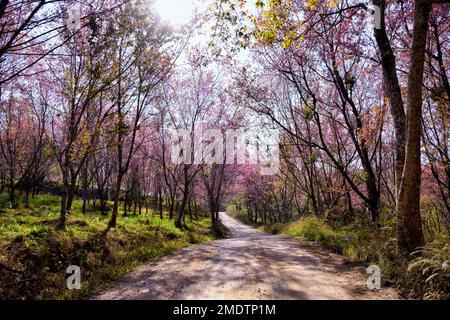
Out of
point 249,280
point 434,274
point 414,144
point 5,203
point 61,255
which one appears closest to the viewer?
point 434,274

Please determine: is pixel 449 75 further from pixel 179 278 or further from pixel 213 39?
pixel 179 278

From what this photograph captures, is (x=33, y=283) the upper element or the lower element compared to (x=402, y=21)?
lower

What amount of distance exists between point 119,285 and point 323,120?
18.0m

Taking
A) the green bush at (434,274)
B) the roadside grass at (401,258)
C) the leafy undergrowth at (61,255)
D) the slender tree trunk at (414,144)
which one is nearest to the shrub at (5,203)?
the leafy undergrowth at (61,255)

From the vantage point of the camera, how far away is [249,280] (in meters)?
6.11

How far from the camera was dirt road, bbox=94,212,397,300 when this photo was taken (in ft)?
17.0

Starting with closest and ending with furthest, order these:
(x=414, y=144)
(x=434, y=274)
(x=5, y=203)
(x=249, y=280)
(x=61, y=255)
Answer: (x=434, y=274) < (x=414, y=144) < (x=249, y=280) < (x=61, y=255) < (x=5, y=203)

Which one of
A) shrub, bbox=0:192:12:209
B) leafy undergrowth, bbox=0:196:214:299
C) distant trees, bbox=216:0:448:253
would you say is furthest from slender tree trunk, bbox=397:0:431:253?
shrub, bbox=0:192:12:209

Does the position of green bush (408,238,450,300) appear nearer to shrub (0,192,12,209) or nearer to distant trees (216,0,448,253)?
distant trees (216,0,448,253)

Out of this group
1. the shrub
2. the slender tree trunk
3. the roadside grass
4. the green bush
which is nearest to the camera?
the green bush

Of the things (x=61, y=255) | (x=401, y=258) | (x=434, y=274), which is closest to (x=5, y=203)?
(x=61, y=255)

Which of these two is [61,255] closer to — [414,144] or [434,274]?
[434,274]

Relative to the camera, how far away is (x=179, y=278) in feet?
21.7
